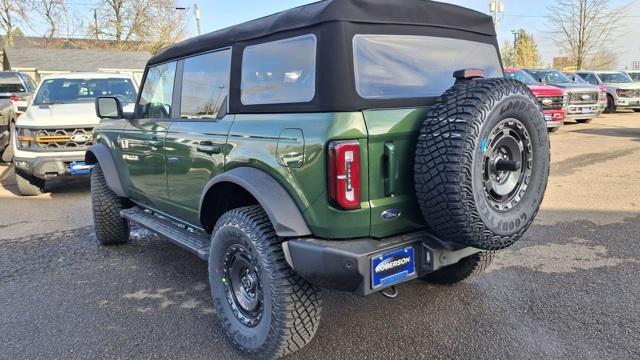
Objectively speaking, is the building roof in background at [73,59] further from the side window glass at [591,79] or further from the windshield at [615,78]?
the windshield at [615,78]

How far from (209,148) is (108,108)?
6.28 ft

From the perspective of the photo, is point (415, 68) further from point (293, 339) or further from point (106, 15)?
point (106, 15)

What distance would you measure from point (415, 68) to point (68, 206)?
5809 millimetres

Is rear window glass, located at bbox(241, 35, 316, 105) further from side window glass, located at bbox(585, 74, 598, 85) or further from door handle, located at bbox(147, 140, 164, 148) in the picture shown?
side window glass, located at bbox(585, 74, 598, 85)

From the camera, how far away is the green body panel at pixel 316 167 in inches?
92.0

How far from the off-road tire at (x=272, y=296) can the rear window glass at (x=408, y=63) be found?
95 centimetres

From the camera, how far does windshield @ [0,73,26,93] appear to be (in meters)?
14.1

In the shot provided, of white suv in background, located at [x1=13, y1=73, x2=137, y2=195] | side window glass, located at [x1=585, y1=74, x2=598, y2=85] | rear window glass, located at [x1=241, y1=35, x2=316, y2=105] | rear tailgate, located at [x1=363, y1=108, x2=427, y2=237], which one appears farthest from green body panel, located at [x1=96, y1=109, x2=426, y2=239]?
side window glass, located at [x1=585, y1=74, x2=598, y2=85]

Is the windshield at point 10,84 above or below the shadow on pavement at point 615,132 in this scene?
above

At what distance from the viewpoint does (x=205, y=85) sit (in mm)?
3389

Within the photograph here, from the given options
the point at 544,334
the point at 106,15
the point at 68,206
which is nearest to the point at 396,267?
the point at 544,334

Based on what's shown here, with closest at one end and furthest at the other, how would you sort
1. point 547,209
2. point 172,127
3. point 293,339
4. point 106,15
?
1. point 293,339
2. point 172,127
3. point 547,209
4. point 106,15

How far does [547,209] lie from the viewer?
5.88 meters

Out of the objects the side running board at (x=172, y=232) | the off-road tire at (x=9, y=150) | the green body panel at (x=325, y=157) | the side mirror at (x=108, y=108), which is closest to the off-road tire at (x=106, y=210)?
the side running board at (x=172, y=232)
